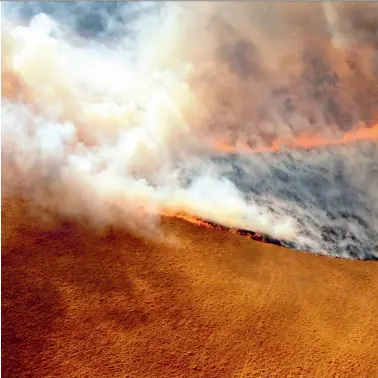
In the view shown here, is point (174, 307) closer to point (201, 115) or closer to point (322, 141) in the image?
point (201, 115)

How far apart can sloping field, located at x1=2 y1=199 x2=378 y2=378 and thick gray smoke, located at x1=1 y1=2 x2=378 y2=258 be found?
1.03 feet

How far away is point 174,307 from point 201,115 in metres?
2.34

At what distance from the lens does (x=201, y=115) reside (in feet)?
17.5

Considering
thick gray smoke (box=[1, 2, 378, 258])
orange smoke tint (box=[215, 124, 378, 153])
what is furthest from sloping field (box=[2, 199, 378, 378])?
orange smoke tint (box=[215, 124, 378, 153])

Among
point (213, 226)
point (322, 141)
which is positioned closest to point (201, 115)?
point (213, 226)

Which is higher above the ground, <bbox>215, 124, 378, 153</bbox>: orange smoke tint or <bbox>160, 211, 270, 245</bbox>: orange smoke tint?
<bbox>215, 124, 378, 153</bbox>: orange smoke tint

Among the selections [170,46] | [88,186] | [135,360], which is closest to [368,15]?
[170,46]

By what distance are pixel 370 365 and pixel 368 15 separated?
4.01 meters

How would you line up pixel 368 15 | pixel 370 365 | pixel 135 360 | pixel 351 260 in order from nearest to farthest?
pixel 135 360
pixel 370 365
pixel 368 15
pixel 351 260

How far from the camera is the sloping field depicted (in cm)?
423

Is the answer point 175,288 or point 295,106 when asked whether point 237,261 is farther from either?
point 295,106

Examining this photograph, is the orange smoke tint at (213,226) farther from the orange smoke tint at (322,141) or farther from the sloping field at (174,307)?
the orange smoke tint at (322,141)

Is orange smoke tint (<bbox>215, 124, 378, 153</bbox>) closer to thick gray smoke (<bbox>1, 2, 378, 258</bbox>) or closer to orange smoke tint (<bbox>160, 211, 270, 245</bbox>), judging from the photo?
thick gray smoke (<bbox>1, 2, 378, 258</bbox>)

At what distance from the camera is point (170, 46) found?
5090 mm
